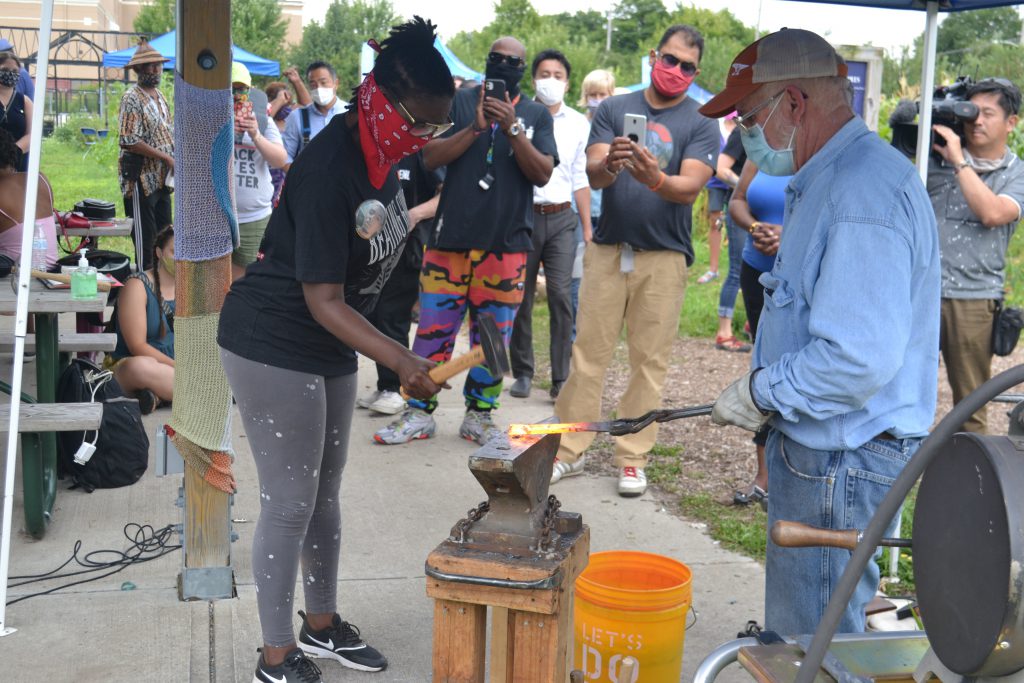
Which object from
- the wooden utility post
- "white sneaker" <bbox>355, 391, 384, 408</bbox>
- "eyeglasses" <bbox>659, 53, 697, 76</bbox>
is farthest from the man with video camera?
"white sneaker" <bbox>355, 391, 384, 408</bbox>

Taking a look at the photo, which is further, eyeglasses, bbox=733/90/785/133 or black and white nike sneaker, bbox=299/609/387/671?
black and white nike sneaker, bbox=299/609/387/671

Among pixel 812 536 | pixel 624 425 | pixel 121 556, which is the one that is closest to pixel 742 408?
pixel 624 425

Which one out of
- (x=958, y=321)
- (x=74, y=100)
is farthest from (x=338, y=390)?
(x=74, y=100)

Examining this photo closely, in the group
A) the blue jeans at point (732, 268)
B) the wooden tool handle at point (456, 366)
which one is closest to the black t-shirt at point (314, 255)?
the wooden tool handle at point (456, 366)

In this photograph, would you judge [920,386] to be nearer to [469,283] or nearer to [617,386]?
[469,283]

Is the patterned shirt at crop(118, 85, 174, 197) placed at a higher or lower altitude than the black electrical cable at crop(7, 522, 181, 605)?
higher

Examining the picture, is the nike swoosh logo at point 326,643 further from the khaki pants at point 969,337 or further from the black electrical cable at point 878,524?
the khaki pants at point 969,337

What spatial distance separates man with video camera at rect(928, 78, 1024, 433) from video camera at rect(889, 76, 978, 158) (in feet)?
0.12

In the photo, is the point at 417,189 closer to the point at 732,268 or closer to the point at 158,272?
the point at 158,272

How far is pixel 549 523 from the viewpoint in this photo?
257 centimetres

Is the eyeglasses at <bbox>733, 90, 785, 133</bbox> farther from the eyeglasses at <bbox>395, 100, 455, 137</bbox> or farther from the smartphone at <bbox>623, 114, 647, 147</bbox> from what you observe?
the smartphone at <bbox>623, 114, 647, 147</bbox>

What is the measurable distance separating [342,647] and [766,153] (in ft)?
6.78

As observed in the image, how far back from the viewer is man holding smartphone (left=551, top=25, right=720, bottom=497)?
5055mm

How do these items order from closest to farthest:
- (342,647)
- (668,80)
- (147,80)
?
(342,647)
(668,80)
(147,80)
